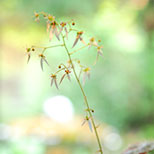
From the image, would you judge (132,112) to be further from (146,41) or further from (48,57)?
(48,57)

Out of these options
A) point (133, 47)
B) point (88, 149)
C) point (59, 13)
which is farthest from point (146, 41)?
point (88, 149)

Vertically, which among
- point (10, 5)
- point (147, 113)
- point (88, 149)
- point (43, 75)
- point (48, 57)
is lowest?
point (88, 149)

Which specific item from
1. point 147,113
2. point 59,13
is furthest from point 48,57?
point 147,113

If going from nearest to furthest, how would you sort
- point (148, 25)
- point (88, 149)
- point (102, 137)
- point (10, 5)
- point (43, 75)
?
1. point (88, 149)
2. point (102, 137)
3. point (148, 25)
4. point (10, 5)
5. point (43, 75)

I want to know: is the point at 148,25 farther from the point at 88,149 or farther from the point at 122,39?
the point at 88,149

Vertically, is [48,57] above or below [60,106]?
above

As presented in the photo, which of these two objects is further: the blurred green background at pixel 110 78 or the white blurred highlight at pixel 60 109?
the white blurred highlight at pixel 60 109

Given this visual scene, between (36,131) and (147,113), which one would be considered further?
(147,113)

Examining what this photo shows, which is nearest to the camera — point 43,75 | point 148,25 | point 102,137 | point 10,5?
point 102,137

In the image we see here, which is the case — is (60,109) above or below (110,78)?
below

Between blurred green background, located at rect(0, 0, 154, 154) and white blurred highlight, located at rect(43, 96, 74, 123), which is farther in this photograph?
white blurred highlight, located at rect(43, 96, 74, 123)
